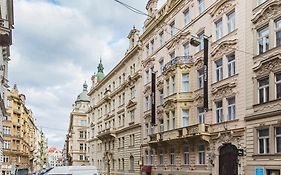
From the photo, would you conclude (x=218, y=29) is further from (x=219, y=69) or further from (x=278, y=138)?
(x=278, y=138)

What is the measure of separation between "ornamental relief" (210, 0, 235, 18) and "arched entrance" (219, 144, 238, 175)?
8.95 meters

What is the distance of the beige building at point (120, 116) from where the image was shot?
46.9m

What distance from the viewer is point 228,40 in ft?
89.7

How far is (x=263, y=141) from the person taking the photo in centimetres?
2336

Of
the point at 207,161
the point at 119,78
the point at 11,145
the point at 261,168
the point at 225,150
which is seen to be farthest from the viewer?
the point at 11,145

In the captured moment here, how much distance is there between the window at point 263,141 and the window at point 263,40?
4.52m

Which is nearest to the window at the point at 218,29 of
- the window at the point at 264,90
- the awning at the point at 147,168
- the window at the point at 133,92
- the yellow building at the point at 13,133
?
the window at the point at 264,90

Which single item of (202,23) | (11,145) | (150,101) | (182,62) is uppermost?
(202,23)

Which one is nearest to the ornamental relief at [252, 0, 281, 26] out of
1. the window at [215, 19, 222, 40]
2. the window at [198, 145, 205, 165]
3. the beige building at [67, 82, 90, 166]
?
the window at [215, 19, 222, 40]

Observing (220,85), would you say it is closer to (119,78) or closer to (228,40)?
(228,40)

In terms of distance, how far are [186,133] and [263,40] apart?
9955 millimetres

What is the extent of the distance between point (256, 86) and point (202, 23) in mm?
9047

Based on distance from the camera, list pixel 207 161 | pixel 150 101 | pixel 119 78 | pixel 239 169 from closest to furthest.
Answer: pixel 239 169 < pixel 207 161 < pixel 150 101 < pixel 119 78

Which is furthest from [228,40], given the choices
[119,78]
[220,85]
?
[119,78]
